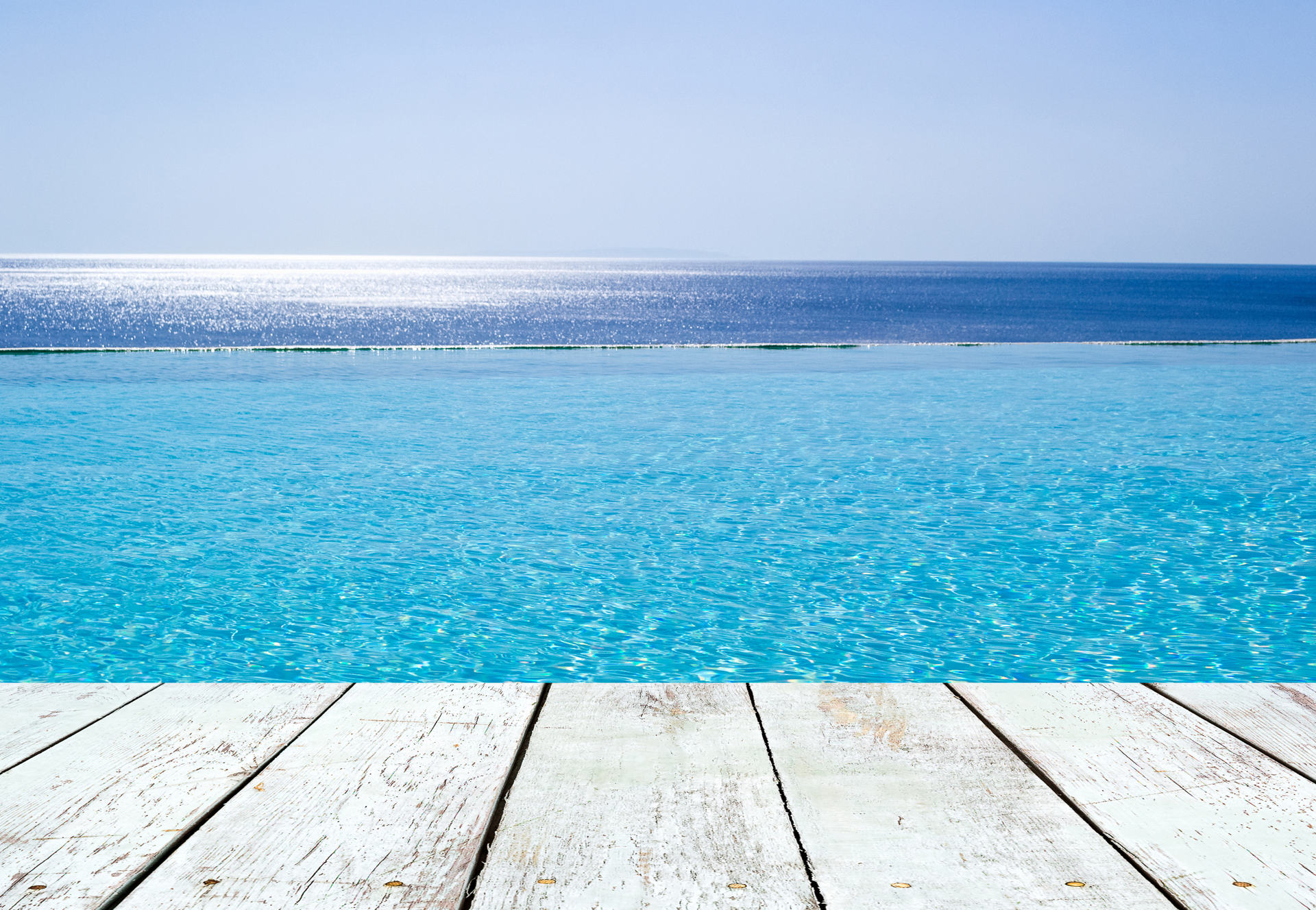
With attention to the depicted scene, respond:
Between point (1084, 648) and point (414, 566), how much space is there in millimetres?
3106

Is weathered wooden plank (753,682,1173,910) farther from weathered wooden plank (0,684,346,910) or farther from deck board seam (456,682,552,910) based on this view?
weathered wooden plank (0,684,346,910)

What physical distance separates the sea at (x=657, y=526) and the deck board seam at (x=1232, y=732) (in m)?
2.14

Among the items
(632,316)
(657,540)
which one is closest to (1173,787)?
(657,540)

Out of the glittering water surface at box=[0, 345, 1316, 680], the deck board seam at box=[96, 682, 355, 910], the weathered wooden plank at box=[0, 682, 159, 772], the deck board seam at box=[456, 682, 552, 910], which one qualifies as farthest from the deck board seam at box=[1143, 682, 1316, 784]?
the glittering water surface at box=[0, 345, 1316, 680]

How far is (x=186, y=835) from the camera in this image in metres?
1.29

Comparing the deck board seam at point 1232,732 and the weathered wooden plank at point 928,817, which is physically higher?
the weathered wooden plank at point 928,817

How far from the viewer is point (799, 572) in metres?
5.08

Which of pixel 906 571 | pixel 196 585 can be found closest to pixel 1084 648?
pixel 906 571

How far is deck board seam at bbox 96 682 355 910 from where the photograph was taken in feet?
3.76

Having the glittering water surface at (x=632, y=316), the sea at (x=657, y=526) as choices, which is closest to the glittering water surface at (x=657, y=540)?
the sea at (x=657, y=526)

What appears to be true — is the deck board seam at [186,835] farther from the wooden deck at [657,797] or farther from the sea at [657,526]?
the sea at [657,526]

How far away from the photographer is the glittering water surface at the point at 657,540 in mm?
4207

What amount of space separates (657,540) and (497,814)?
4.33 m

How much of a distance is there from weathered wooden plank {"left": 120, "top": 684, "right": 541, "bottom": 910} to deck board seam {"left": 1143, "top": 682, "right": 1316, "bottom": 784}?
112 cm
